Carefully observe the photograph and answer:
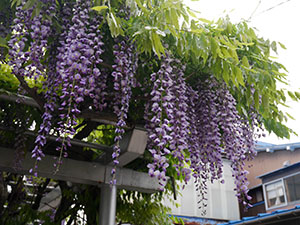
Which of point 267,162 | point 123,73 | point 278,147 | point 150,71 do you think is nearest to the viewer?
point 123,73

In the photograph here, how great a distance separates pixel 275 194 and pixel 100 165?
934 centimetres

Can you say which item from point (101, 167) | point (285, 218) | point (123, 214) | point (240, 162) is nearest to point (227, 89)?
point (240, 162)

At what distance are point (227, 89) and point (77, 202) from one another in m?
2.07

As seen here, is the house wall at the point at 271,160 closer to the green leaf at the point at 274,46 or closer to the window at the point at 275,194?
the window at the point at 275,194

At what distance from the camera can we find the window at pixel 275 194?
33.2 feet

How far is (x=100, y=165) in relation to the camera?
8.46 feet

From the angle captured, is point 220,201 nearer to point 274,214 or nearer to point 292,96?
point 274,214

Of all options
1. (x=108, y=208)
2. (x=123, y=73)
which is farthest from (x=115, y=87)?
(x=108, y=208)

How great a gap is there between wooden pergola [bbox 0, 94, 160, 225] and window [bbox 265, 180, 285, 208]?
861 cm

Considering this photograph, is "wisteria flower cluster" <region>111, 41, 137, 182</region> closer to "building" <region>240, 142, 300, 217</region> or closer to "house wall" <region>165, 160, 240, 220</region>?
"house wall" <region>165, 160, 240, 220</region>

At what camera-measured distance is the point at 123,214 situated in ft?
10.8

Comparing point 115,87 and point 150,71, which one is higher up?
point 150,71

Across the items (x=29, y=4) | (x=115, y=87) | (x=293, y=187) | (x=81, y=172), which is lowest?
(x=81, y=172)

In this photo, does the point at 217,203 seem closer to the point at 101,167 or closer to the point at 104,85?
the point at 101,167
